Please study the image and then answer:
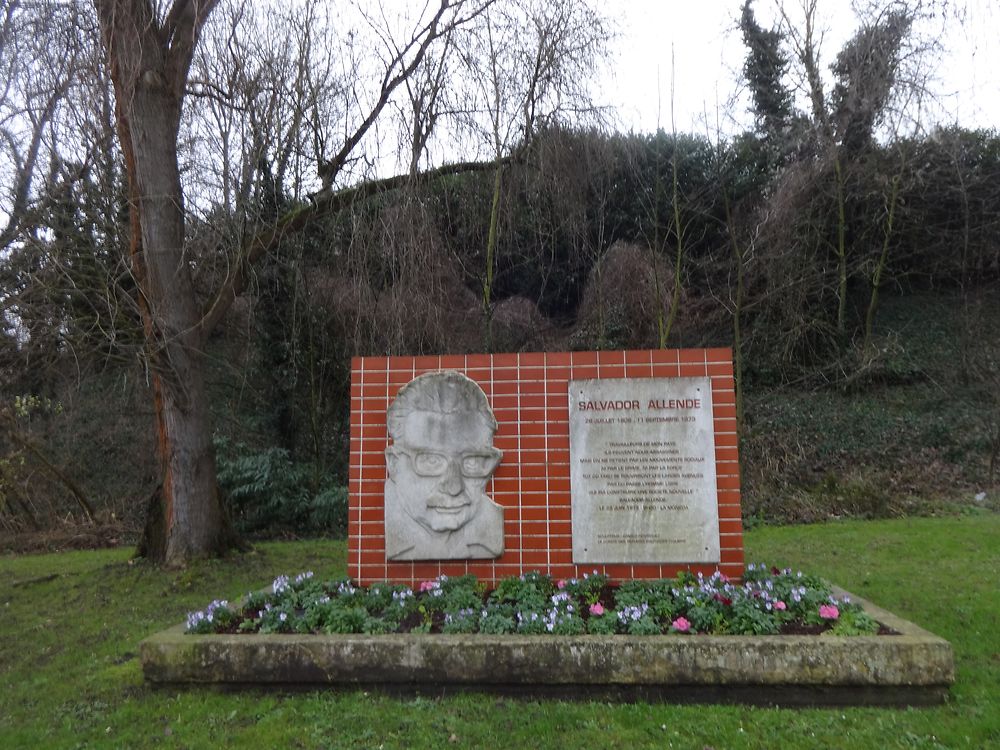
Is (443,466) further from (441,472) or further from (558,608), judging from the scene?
(558,608)

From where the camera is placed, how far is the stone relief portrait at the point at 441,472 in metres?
5.99

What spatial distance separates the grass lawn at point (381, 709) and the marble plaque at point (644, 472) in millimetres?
1597

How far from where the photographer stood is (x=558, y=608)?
514cm

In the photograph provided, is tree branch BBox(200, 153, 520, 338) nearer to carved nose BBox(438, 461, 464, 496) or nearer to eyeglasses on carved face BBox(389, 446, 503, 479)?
eyeglasses on carved face BBox(389, 446, 503, 479)

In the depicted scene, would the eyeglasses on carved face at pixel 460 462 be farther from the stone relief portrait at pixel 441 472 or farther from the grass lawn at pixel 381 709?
the grass lawn at pixel 381 709

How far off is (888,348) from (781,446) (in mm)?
4452

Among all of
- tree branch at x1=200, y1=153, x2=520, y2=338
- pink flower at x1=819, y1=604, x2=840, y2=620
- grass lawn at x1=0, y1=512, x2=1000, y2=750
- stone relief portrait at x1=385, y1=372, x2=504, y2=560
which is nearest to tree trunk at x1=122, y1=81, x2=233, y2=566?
tree branch at x1=200, y1=153, x2=520, y2=338

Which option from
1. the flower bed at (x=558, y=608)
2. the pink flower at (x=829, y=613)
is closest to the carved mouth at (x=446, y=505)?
the flower bed at (x=558, y=608)

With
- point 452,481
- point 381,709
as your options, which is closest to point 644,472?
point 452,481

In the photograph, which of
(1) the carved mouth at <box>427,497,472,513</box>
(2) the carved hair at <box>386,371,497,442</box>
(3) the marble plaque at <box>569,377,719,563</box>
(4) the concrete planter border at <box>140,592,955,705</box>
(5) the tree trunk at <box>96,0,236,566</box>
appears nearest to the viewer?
(4) the concrete planter border at <box>140,592,955,705</box>

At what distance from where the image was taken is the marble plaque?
5.86 metres

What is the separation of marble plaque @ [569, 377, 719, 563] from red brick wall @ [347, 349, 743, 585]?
0.08 metres

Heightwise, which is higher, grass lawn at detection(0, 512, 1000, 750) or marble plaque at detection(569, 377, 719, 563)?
marble plaque at detection(569, 377, 719, 563)

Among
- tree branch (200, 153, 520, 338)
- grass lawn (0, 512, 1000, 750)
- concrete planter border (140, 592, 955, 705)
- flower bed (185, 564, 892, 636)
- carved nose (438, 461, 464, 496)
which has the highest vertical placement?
tree branch (200, 153, 520, 338)
